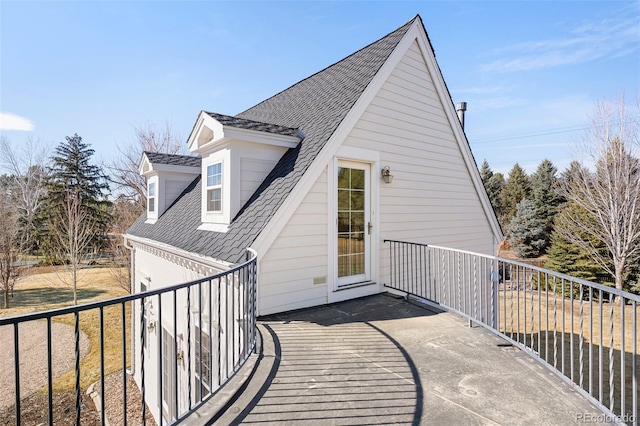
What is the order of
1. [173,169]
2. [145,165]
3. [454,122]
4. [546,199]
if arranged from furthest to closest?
1. [546,199]
2. [145,165]
3. [173,169]
4. [454,122]

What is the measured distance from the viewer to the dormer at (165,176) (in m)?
9.91

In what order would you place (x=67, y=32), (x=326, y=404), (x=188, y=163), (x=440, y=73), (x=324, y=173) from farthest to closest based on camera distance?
(x=188, y=163) → (x=67, y=32) → (x=440, y=73) → (x=324, y=173) → (x=326, y=404)

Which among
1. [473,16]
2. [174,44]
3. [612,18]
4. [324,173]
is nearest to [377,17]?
[473,16]

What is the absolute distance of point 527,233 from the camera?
938 inches

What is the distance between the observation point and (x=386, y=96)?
634 centimetres

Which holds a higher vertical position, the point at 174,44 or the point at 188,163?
the point at 174,44

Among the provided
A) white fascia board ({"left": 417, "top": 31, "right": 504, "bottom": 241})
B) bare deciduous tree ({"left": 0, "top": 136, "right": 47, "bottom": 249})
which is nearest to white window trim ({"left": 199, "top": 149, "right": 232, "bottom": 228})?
white fascia board ({"left": 417, "top": 31, "right": 504, "bottom": 241})

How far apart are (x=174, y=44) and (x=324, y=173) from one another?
8171 millimetres

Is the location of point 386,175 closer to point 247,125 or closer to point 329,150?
point 329,150

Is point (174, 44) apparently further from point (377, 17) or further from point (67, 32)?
point (377, 17)

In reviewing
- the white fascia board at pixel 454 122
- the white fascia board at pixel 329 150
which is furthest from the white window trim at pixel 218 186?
the white fascia board at pixel 454 122

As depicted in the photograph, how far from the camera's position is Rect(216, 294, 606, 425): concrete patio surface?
2439 millimetres

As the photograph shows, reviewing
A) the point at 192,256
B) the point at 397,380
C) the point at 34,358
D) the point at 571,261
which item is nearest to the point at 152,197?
the point at 192,256

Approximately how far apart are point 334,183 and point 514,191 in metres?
30.9
